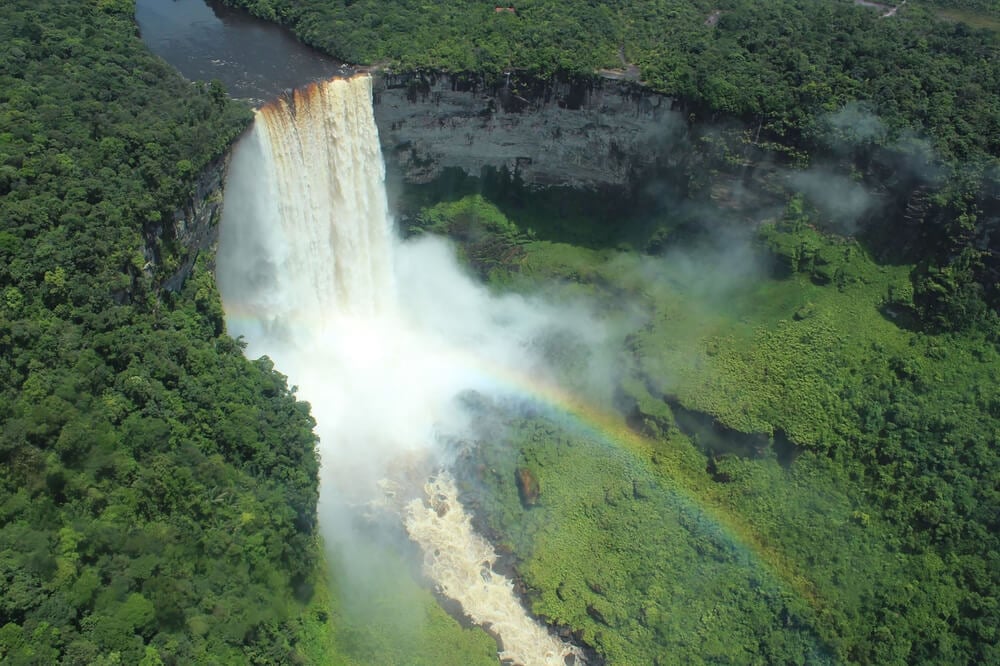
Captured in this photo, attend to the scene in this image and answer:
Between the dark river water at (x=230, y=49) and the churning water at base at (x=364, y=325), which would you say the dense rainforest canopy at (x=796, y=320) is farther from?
the churning water at base at (x=364, y=325)

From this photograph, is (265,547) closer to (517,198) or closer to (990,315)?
(517,198)

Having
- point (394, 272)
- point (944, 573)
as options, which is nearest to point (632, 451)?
point (944, 573)

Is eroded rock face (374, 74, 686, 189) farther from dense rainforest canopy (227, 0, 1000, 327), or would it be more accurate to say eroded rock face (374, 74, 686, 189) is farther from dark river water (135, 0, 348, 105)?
dark river water (135, 0, 348, 105)

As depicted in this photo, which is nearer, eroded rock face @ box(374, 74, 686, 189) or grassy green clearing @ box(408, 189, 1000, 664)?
grassy green clearing @ box(408, 189, 1000, 664)

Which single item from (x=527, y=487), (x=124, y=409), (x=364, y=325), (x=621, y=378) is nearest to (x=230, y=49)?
(x=364, y=325)

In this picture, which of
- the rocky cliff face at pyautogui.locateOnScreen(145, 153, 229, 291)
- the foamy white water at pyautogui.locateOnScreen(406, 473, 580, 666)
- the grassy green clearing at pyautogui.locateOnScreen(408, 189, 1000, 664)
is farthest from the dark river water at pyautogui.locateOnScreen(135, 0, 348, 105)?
the foamy white water at pyautogui.locateOnScreen(406, 473, 580, 666)
